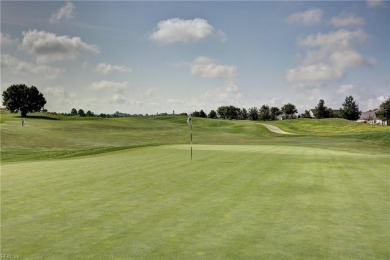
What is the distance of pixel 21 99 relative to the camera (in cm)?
10962

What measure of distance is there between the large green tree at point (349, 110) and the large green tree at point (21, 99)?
117645 millimetres

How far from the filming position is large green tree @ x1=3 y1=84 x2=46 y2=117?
359ft

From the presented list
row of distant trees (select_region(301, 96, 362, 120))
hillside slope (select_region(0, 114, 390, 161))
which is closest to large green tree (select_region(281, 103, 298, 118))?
row of distant trees (select_region(301, 96, 362, 120))

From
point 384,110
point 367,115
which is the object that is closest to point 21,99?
point 384,110

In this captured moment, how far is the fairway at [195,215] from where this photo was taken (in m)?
7.36

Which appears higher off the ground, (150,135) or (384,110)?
(384,110)

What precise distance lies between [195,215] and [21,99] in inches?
4419

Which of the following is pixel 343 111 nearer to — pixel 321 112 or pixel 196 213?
pixel 321 112

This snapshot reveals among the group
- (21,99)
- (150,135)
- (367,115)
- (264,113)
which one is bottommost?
(150,135)

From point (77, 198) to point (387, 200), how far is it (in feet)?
31.9

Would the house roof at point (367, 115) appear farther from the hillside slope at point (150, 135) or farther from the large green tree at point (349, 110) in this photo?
the hillside slope at point (150, 135)

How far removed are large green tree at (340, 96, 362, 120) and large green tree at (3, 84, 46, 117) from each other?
118 metres

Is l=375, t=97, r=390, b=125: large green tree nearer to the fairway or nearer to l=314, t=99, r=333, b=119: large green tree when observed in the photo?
l=314, t=99, r=333, b=119: large green tree

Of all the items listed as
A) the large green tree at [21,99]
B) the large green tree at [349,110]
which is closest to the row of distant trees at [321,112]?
the large green tree at [349,110]
